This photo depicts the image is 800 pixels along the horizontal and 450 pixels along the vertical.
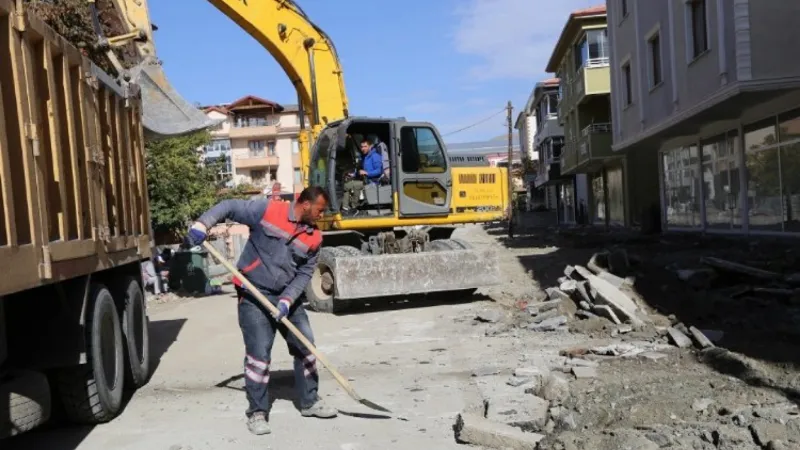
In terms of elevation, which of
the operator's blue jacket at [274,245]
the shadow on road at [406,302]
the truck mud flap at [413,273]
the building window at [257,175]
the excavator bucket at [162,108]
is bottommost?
the shadow on road at [406,302]

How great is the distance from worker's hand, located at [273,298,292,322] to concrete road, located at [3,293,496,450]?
0.82 metres

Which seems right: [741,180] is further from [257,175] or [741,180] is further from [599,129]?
[257,175]

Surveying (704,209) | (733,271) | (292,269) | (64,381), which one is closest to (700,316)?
(733,271)

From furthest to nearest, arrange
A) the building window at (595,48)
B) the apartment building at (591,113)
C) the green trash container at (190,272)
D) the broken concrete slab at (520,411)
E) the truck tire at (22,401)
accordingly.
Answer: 1. the building window at (595,48)
2. the apartment building at (591,113)
3. the green trash container at (190,272)
4. the broken concrete slab at (520,411)
5. the truck tire at (22,401)

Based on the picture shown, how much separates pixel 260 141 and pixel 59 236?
6095 centimetres

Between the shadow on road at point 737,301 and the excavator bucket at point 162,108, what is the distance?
6177 mm

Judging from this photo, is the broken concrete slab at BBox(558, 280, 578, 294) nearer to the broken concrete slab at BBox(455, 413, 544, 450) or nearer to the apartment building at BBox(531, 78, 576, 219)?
the broken concrete slab at BBox(455, 413, 544, 450)

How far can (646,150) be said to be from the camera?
24219mm

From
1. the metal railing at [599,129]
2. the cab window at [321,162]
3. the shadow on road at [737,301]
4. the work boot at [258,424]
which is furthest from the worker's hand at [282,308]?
the metal railing at [599,129]

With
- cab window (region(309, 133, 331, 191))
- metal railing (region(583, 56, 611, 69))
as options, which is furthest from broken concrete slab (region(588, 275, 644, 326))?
metal railing (region(583, 56, 611, 69))

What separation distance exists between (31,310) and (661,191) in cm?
2181

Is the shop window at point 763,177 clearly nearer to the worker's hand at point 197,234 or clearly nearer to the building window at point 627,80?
the building window at point 627,80

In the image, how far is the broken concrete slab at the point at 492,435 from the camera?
177 inches

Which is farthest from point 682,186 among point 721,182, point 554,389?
point 554,389
